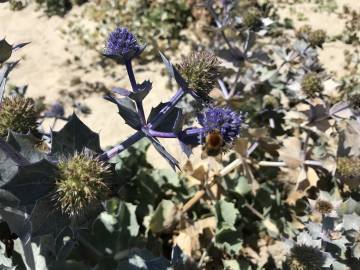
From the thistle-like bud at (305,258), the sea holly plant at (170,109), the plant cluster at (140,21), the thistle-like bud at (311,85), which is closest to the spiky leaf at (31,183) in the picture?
the sea holly plant at (170,109)

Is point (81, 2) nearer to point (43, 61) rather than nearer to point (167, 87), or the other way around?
point (43, 61)

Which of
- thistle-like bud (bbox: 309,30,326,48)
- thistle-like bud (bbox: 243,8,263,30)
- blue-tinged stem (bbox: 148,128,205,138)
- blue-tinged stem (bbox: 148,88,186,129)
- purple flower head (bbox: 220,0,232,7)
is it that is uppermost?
blue-tinged stem (bbox: 148,88,186,129)

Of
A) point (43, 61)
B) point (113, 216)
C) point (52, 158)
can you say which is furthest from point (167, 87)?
point (52, 158)

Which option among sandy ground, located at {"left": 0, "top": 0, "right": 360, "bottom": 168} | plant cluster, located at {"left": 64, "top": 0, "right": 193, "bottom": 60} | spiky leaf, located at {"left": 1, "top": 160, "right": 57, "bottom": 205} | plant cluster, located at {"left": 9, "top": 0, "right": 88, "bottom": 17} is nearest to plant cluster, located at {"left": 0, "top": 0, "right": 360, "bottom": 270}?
spiky leaf, located at {"left": 1, "top": 160, "right": 57, "bottom": 205}

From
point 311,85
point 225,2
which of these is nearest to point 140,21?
point 225,2

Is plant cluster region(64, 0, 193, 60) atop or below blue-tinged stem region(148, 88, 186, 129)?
below

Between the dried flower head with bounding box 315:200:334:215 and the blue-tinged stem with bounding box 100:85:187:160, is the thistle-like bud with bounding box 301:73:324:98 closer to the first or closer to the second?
the dried flower head with bounding box 315:200:334:215

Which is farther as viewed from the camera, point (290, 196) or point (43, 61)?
point (43, 61)
